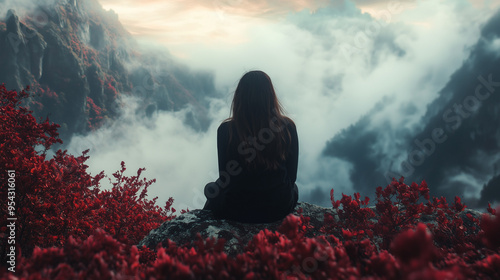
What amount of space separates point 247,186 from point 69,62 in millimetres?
79670

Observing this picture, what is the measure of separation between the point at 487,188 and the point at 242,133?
47083 mm

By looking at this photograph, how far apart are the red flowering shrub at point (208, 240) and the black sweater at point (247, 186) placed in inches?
18.9

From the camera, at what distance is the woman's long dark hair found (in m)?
3.66

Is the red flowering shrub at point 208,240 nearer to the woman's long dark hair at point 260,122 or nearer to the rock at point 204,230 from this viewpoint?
the rock at point 204,230

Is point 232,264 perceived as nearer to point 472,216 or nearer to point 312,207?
point 312,207

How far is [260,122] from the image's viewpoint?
3.69 meters

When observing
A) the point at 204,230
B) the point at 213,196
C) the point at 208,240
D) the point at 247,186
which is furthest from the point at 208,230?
the point at 208,240

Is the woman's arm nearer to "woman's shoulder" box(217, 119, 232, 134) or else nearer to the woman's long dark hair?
the woman's long dark hair

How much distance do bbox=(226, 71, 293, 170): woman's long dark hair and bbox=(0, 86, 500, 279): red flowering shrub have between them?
942mm

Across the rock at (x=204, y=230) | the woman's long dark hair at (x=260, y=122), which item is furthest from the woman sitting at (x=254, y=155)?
the rock at (x=204, y=230)

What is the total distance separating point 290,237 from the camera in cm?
191

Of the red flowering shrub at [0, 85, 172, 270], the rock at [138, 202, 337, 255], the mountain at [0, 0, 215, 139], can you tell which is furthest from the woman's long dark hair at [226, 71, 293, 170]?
the mountain at [0, 0, 215, 139]

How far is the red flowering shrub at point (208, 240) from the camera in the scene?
1.60m

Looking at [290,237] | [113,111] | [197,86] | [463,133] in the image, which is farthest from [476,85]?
[197,86]
